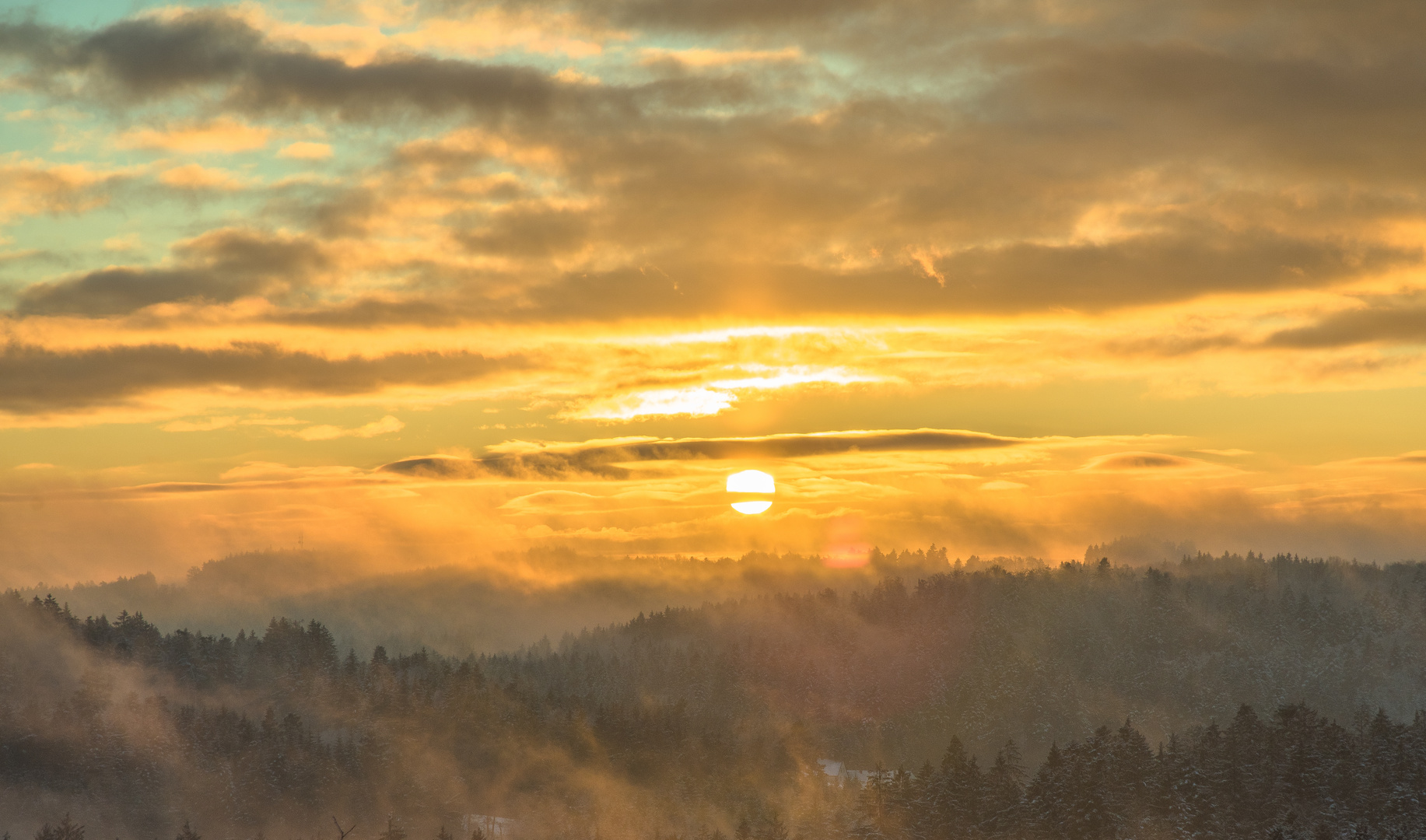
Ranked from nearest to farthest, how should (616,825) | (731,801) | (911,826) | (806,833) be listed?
1. (911,826)
2. (806,833)
3. (616,825)
4. (731,801)

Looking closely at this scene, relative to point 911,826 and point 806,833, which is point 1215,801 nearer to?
point 911,826

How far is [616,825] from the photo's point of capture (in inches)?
7032

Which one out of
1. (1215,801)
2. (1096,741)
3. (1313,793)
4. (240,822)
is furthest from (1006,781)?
(240,822)

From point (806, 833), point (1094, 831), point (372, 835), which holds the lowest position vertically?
point (372, 835)

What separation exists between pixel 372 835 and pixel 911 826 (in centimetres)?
10491

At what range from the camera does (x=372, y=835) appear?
198 meters

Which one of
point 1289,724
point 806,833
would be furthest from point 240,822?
point 1289,724

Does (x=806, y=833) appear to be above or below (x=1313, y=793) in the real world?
below

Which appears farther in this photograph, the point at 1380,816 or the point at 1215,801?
the point at 1215,801

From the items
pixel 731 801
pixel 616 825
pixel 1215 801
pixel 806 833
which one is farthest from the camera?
pixel 731 801

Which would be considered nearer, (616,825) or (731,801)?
(616,825)

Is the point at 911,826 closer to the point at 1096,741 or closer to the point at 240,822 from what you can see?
the point at 1096,741

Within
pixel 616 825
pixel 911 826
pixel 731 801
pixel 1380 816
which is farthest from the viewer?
pixel 731 801

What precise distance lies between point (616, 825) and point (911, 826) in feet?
213
